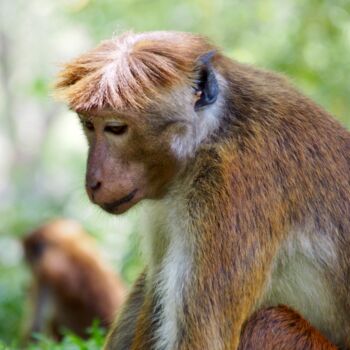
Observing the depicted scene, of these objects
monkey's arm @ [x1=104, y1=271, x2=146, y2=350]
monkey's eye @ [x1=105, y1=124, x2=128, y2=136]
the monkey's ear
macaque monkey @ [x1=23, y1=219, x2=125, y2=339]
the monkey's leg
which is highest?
the monkey's ear

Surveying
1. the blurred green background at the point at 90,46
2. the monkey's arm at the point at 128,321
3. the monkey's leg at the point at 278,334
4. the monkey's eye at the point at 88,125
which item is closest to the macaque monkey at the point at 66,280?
the blurred green background at the point at 90,46

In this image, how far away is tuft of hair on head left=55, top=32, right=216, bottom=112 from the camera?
5984mm

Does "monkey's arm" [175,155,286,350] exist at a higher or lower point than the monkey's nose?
lower

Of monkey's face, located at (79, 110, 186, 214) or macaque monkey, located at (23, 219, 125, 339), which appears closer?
monkey's face, located at (79, 110, 186, 214)

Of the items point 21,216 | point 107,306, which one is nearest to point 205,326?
point 107,306

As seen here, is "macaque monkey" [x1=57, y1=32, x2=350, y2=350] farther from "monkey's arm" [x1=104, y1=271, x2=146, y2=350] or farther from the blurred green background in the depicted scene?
the blurred green background

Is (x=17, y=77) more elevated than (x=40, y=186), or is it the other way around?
(x=17, y=77)

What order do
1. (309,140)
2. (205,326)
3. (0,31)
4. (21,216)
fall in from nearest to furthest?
(205,326)
(309,140)
(21,216)
(0,31)

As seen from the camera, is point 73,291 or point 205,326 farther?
point 73,291

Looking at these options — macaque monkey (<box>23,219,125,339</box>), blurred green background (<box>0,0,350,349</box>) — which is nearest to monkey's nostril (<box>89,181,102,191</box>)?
blurred green background (<box>0,0,350,349</box>)

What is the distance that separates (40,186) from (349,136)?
16.7 metres

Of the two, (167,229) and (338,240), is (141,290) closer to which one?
(167,229)

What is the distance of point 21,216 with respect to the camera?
17.2m

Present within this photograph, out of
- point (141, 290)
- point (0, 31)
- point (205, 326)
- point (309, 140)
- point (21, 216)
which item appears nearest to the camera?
point (205, 326)
